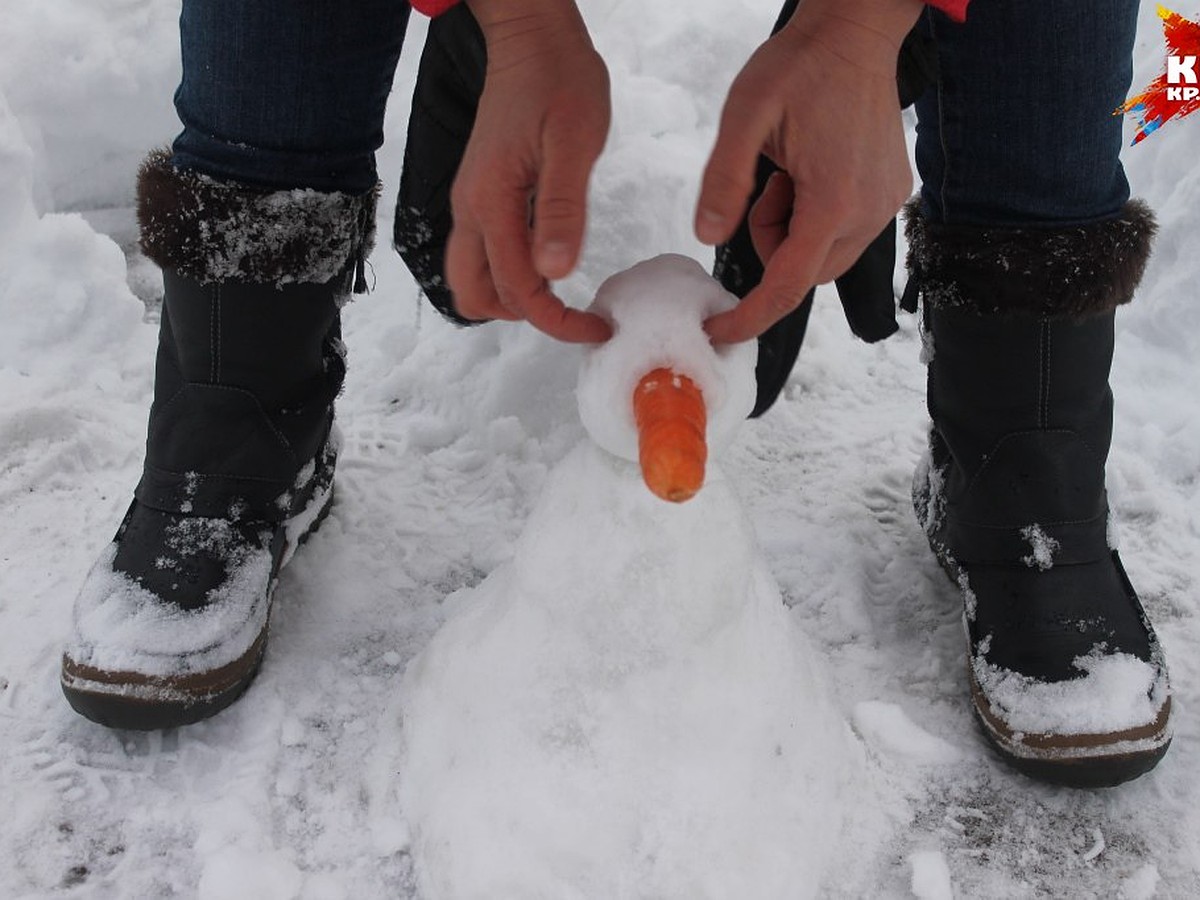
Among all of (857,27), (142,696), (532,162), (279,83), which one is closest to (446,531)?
(142,696)

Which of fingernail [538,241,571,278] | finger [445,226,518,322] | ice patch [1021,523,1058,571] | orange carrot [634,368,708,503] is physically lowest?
ice patch [1021,523,1058,571]

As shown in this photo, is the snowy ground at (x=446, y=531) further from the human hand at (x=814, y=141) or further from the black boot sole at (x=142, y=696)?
the human hand at (x=814, y=141)

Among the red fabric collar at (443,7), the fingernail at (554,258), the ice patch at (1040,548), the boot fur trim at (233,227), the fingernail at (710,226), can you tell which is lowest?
the ice patch at (1040,548)

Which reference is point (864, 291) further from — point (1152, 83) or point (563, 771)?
point (1152, 83)

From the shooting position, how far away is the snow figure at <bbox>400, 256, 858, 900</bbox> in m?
0.76

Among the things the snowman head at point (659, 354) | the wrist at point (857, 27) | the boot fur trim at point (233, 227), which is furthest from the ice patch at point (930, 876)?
the boot fur trim at point (233, 227)

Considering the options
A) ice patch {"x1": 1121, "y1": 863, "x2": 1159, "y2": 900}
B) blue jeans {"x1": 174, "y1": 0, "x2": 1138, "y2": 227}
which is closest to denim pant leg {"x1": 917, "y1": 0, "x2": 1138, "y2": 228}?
blue jeans {"x1": 174, "y1": 0, "x2": 1138, "y2": 227}

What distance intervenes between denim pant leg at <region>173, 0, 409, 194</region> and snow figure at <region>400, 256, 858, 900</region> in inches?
16.4

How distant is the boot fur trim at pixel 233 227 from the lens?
3.22ft

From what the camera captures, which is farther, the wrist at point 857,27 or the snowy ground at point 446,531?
the snowy ground at point 446,531

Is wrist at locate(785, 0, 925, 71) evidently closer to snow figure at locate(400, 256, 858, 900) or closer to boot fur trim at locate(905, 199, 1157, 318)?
snow figure at locate(400, 256, 858, 900)

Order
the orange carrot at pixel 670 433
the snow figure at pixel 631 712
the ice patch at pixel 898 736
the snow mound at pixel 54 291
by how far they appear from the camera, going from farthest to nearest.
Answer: the snow mound at pixel 54 291 < the ice patch at pixel 898 736 < the snow figure at pixel 631 712 < the orange carrot at pixel 670 433

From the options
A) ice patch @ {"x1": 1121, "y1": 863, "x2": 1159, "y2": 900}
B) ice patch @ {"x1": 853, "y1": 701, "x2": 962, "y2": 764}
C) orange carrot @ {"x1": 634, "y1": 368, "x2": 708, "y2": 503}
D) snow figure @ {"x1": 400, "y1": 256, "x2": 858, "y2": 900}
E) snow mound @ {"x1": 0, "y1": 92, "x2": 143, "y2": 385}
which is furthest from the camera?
snow mound @ {"x1": 0, "y1": 92, "x2": 143, "y2": 385}

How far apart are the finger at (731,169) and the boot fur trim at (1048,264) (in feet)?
1.33
